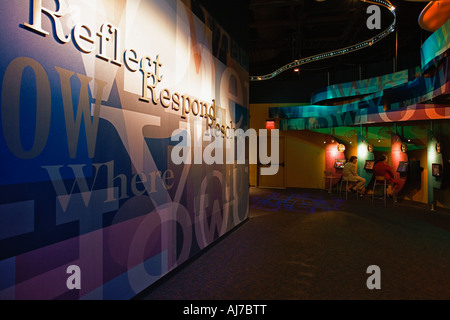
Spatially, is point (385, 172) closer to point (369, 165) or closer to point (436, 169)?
point (369, 165)

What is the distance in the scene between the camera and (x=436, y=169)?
23.1ft

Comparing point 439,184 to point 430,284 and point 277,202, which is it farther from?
point 430,284

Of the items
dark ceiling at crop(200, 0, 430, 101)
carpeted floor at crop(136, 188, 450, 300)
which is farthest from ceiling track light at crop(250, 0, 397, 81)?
carpeted floor at crop(136, 188, 450, 300)

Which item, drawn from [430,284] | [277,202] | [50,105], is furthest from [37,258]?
[277,202]

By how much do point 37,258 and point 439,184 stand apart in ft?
29.2

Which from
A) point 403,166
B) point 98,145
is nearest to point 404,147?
point 403,166

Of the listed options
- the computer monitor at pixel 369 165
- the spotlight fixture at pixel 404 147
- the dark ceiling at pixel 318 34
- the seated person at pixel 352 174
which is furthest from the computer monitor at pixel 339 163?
the dark ceiling at pixel 318 34

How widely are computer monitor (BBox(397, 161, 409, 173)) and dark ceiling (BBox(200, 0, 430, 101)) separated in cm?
358

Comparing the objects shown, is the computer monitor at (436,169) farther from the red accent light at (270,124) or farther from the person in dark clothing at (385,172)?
the red accent light at (270,124)

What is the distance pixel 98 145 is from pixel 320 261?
3319mm

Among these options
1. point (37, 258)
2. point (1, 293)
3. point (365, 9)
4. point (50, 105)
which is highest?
point (365, 9)

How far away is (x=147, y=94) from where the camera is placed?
283 centimetres

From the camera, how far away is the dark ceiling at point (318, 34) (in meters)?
7.41

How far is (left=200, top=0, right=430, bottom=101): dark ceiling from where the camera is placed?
7.41 meters
